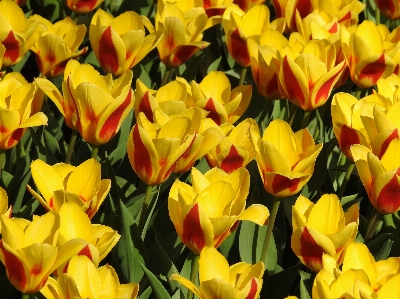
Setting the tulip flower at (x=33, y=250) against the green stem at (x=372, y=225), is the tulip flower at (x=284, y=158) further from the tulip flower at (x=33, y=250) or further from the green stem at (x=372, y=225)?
the tulip flower at (x=33, y=250)

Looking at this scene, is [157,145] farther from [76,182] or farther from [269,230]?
[269,230]

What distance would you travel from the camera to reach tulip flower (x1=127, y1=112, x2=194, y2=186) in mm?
1629

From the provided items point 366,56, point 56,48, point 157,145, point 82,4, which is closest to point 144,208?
point 157,145

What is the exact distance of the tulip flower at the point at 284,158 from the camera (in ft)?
5.45

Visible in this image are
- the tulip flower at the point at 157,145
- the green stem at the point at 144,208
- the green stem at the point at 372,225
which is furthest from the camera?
the green stem at the point at 372,225

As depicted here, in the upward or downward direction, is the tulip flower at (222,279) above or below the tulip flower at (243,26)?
above

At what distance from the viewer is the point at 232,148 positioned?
5.94 ft

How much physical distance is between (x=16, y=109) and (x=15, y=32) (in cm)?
37

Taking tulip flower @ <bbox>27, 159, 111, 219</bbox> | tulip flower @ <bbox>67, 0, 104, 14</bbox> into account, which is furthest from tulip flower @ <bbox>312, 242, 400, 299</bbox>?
tulip flower @ <bbox>67, 0, 104, 14</bbox>

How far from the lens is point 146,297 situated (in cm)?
165

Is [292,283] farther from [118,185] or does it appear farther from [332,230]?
[118,185]

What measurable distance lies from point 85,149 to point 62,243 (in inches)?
33.3

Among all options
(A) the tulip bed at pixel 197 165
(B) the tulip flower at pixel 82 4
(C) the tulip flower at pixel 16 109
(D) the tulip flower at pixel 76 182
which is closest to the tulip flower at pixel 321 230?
(A) the tulip bed at pixel 197 165

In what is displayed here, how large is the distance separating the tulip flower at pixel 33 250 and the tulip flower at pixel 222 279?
0.66 feet
